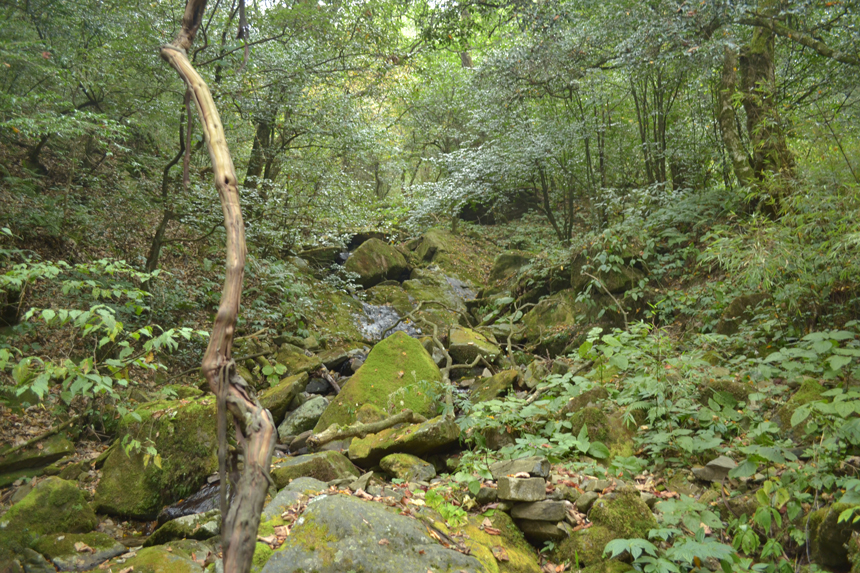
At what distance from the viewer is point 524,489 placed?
10.9 ft

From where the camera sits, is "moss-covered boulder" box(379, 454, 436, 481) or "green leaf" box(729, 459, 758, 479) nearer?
"green leaf" box(729, 459, 758, 479)

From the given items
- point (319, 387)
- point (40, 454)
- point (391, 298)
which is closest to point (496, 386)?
point (319, 387)

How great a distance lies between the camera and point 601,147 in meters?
11.3

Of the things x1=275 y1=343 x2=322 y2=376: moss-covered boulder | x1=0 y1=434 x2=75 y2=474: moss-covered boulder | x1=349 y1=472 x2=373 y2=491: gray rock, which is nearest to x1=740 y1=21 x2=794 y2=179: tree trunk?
x1=349 y1=472 x2=373 y2=491: gray rock

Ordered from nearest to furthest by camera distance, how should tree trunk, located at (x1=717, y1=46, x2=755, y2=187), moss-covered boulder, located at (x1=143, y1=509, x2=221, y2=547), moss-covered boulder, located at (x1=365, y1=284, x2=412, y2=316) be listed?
1. moss-covered boulder, located at (x1=143, y1=509, x2=221, y2=547)
2. tree trunk, located at (x1=717, y1=46, x2=755, y2=187)
3. moss-covered boulder, located at (x1=365, y1=284, x2=412, y2=316)

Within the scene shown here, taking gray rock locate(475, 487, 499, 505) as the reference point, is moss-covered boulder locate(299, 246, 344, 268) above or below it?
above

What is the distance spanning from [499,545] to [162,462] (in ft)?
12.8

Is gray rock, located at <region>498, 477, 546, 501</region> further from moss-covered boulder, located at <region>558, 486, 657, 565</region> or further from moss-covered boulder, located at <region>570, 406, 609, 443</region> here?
moss-covered boulder, located at <region>570, 406, 609, 443</region>

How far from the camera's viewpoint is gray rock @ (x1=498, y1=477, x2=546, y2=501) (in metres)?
3.29

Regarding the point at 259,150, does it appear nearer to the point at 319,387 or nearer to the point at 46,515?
the point at 319,387

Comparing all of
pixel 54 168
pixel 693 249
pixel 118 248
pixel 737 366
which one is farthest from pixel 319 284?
pixel 737 366

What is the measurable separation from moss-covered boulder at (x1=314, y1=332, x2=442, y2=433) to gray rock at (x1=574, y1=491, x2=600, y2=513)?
2.98 m

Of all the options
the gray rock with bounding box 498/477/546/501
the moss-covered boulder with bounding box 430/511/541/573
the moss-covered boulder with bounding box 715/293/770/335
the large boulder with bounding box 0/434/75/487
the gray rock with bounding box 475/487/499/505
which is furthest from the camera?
the moss-covered boulder with bounding box 715/293/770/335

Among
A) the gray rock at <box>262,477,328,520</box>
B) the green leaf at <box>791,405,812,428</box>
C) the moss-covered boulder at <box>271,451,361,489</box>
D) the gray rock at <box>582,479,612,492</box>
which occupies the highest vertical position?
the green leaf at <box>791,405,812,428</box>
